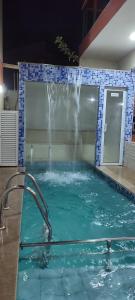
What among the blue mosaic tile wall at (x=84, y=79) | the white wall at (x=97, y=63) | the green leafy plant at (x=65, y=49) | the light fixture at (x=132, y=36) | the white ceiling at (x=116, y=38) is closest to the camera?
the white ceiling at (x=116, y=38)

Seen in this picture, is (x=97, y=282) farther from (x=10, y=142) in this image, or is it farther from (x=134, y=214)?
(x=10, y=142)

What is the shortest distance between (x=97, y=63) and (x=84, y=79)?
1.93m

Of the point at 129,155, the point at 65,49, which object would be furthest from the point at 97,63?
the point at 129,155

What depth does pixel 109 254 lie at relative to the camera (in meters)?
2.82

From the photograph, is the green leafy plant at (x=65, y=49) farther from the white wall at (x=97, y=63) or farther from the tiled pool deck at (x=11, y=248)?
the tiled pool deck at (x=11, y=248)

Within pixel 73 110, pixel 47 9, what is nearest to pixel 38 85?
pixel 73 110

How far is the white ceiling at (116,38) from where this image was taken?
4.68 m

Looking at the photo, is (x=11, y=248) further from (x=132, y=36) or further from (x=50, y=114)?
(x=132, y=36)

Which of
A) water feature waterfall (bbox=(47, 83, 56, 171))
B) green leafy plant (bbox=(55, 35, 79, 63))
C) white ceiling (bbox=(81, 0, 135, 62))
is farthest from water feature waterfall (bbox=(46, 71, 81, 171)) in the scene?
green leafy plant (bbox=(55, 35, 79, 63))

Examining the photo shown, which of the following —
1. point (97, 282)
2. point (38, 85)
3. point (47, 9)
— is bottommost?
point (97, 282)

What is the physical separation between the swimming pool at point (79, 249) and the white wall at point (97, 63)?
4130 mm

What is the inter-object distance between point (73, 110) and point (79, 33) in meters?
3.89

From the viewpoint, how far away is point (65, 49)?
905 centimetres

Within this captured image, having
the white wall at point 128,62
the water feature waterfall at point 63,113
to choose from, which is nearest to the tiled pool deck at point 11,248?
the water feature waterfall at point 63,113
